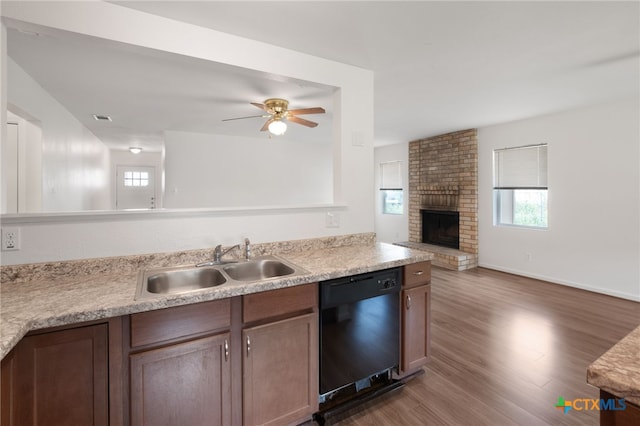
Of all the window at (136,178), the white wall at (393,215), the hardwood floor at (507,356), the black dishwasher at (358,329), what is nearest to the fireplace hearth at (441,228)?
the white wall at (393,215)

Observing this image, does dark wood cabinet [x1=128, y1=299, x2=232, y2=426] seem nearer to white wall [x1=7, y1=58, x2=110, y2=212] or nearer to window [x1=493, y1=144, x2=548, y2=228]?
white wall [x1=7, y1=58, x2=110, y2=212]

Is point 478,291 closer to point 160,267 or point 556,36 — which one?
point 556,36

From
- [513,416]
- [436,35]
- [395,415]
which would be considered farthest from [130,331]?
[436,35]

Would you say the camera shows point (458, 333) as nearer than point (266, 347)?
No

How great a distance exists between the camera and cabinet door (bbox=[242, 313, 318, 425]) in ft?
4.82

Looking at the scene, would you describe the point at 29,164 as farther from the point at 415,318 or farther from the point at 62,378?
the point at 415,318

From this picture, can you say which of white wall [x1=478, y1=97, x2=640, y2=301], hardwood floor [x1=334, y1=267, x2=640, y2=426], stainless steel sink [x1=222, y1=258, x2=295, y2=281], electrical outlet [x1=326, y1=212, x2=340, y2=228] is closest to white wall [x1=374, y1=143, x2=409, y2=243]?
white wall [x1=478, y1=97, x2=640, y2=301]

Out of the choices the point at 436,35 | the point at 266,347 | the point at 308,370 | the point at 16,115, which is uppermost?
the point at 436,35

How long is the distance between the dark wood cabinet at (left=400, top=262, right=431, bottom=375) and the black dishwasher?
6cm

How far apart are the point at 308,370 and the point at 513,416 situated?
129 cm

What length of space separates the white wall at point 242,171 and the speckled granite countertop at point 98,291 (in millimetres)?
3909

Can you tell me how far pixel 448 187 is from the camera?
5.50 meters

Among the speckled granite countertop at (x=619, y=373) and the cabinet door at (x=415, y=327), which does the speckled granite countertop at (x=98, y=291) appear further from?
the speckled granite countertop at (x=619, y=373)

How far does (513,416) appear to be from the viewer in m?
1.74
